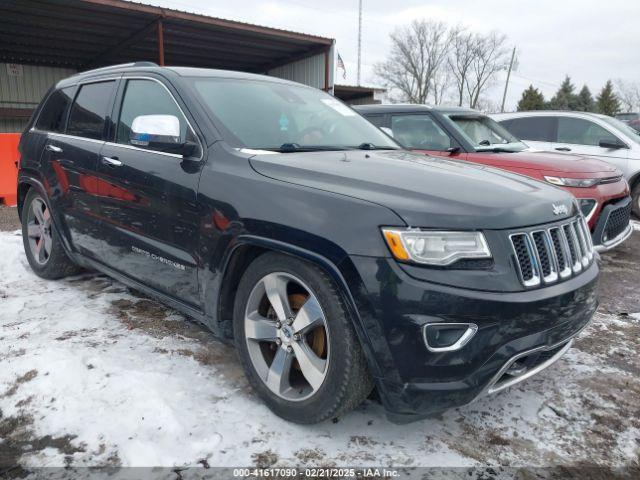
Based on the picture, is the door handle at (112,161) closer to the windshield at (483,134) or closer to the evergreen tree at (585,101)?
the windshield at (483,134)

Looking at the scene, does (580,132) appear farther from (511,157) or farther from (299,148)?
(299,148)

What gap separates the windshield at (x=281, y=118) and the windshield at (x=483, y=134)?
258 cm

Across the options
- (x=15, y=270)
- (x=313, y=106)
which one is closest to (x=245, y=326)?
(x=313, y=106)

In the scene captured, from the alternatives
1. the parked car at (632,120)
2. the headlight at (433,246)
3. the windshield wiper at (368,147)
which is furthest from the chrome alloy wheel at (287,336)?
the parked car at (632,120)

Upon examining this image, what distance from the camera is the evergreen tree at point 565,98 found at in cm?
4553

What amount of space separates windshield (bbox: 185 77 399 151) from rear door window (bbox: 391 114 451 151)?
8.01ft

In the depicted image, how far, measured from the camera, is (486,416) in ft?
8.30

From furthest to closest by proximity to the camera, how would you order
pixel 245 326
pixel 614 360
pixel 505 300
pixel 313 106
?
pixel 313 106, pixel 614 360, pixel 245 326, pixel 505 300

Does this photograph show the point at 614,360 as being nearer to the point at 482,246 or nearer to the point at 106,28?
the point at 482,246

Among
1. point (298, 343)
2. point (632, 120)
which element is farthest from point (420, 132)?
point (632, 120)

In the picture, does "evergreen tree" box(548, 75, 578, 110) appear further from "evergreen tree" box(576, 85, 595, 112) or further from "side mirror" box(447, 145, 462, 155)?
"side mirror" box(447, 145, 462, 155)

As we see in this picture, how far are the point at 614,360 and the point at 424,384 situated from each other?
6.46 feet

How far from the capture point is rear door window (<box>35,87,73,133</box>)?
4.12m

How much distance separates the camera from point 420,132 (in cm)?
607
